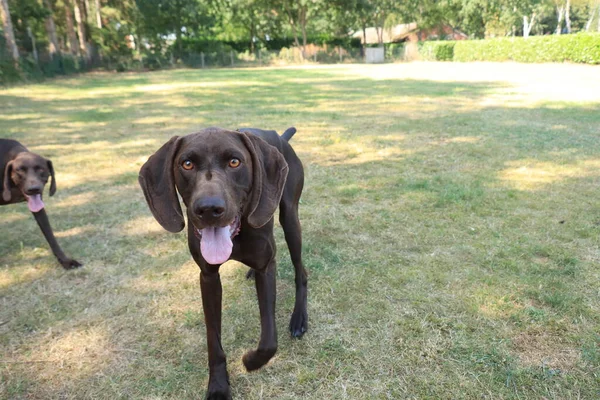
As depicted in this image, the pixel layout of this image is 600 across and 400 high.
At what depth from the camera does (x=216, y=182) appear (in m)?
1.92

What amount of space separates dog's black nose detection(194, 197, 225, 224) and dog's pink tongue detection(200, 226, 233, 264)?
0.46 feet

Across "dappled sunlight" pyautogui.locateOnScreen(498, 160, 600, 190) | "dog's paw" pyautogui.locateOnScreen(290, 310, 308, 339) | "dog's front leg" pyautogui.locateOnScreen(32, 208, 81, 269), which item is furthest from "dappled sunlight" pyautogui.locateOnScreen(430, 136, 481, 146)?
"dog's front leg" pyautogui.locateOnScreen(32, 208, 81, 269)

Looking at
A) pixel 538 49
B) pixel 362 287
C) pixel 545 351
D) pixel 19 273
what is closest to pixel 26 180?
pixel 19 273

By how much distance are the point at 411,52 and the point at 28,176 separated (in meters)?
47.2

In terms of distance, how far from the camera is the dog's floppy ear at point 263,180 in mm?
2100

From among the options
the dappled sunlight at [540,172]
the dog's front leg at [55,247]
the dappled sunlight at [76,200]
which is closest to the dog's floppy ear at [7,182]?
the dog's front leg at [55,247]

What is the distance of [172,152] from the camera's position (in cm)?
209

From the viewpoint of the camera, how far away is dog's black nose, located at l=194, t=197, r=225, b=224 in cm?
180

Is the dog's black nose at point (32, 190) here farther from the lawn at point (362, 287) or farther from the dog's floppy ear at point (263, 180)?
the dog's floppy ear at point (263, 180)

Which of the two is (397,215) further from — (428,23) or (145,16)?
(428,23)

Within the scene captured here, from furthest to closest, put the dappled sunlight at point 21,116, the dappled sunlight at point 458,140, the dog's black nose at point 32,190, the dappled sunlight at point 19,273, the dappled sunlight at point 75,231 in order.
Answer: the dappled sunlight at point 21,116 → the dappled sunlight at point 458,140 → the dappled sunlight at point 75,231 → the dog's black nose at point 32,190 → the dappled sunlight at point 19,273

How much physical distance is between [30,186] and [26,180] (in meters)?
0.09

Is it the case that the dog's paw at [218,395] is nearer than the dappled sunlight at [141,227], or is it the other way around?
the dog's paw at [218,395]

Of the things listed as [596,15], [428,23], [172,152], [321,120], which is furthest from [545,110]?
[596,15]
